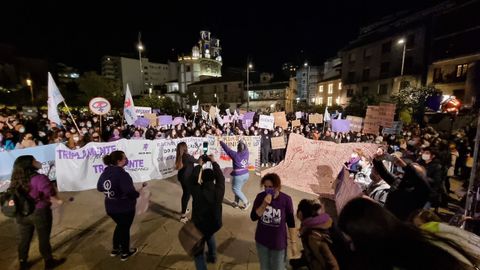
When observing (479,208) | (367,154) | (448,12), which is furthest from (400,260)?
(448,12)

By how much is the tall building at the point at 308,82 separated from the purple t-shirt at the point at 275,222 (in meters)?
48.0

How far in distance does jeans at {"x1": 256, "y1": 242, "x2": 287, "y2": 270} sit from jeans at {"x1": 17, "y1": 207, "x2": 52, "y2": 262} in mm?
3104

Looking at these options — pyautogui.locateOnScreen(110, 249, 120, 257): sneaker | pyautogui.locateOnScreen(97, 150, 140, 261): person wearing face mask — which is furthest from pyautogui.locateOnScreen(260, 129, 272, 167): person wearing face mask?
pyautogui.locateOnScreen(97, 150, 140, 261): person wearing face mask

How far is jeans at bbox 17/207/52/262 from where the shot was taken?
3430 mm

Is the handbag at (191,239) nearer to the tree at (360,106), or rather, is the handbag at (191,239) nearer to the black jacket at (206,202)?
the black jacket at (206,202)

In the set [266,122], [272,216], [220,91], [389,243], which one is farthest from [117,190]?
[220,91]

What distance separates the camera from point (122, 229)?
3.82m

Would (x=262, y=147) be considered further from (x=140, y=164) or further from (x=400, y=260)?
(x=400, y=260)

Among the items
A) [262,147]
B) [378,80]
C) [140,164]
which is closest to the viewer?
[140,164]

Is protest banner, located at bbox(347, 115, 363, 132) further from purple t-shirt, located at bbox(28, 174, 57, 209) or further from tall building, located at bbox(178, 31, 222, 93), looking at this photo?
tall building, located at bbox(178, 31, 222, 93)

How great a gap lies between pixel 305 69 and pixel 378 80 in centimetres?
2200

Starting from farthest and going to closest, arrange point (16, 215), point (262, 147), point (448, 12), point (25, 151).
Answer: point (448, 12)
point (262, 147)
point (25, 151)
point (16, 215)

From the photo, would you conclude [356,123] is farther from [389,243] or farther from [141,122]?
[389,243]

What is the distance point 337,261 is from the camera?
1.84 m
